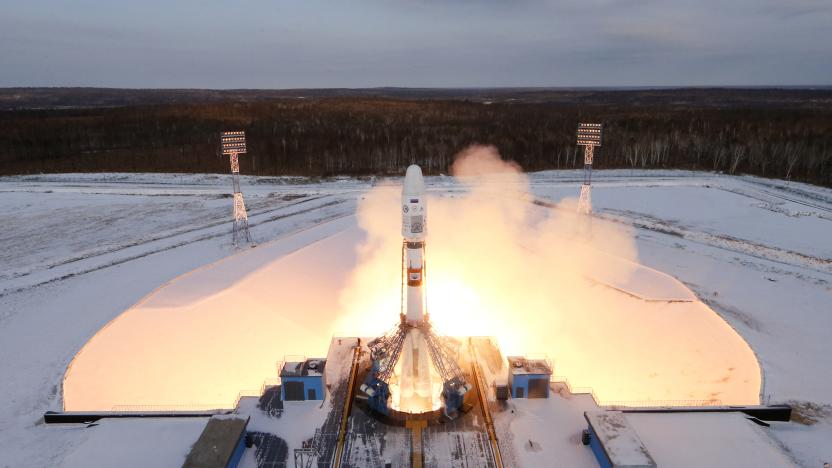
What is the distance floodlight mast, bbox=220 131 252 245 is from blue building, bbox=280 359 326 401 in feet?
74.3

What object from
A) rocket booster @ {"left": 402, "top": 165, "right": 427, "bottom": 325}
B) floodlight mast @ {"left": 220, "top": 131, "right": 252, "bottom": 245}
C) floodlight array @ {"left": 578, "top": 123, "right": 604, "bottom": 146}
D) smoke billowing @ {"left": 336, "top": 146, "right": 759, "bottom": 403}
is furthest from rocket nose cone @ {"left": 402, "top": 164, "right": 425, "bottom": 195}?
floodlight array @ {"left": 578, "top": 123, "right": 604, "bottom": 146}

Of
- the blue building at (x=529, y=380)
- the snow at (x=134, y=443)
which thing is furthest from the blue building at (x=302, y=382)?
the blue building at (x=529, y=380)

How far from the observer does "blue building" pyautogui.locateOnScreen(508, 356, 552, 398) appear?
2277 centimetres

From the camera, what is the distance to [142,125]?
4323 inches

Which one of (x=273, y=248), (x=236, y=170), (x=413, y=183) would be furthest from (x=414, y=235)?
(x=236, y=170)

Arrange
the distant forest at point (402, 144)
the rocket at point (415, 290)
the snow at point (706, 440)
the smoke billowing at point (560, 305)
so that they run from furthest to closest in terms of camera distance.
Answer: the distant forest at point (402, 144) < the smoke billowing at point (560, 305) < the rocket at point (415, 290) < the snow at point (706, 440)

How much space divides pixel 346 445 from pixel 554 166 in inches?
2728

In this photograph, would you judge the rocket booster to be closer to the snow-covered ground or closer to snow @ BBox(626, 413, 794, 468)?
the snow-covered ground

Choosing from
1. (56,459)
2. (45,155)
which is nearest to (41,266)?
(56,459)

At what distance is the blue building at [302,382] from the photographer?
22.4m

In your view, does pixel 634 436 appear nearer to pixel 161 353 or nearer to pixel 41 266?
pixel 161 353

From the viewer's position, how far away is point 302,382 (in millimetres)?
22500

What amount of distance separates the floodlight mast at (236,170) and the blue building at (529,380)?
28.2 metres

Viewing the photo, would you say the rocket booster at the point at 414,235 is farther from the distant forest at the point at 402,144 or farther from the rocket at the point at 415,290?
the distant forest at the point at 402,144
